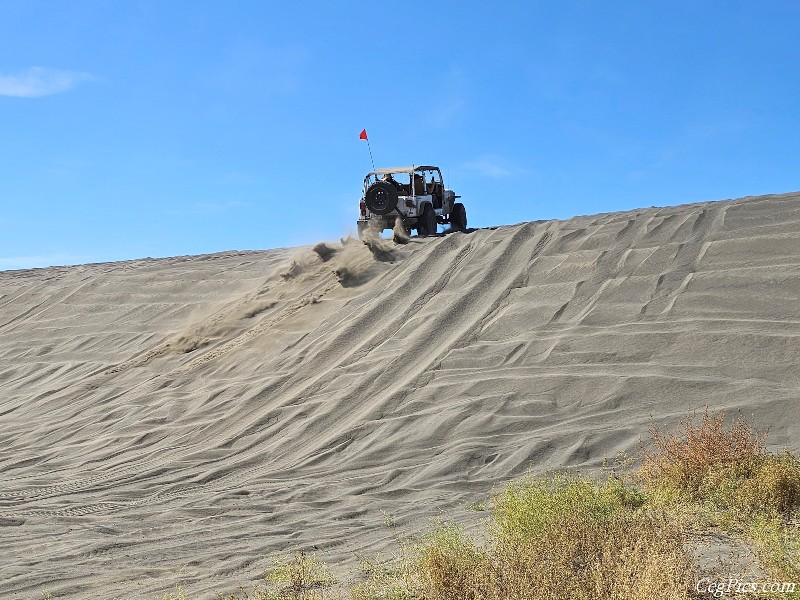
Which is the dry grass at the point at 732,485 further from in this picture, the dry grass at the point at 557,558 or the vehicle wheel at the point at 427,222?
the vehicle wheel at the point at 427,222

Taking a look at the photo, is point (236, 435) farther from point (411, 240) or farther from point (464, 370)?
point (411, 240)

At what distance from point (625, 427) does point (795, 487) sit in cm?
311

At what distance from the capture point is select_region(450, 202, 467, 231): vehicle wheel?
21125 millimetres

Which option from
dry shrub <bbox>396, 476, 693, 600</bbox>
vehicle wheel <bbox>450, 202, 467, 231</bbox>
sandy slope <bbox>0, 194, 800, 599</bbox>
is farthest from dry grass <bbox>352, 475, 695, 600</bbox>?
vehicle wheel <bbox>450, 202, 467, 231</bbox>

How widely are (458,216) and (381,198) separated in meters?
2.71

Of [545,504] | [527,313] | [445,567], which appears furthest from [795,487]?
[527,313]

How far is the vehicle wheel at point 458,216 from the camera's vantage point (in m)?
21.1

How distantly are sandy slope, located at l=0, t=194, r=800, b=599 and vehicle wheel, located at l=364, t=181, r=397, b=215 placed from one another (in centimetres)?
154

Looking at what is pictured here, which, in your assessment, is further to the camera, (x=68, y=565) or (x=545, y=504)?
(x=68, y=565)

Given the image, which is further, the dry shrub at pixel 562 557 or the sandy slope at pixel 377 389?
the sandy slope at pixel 377 389

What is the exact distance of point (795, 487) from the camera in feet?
20.0

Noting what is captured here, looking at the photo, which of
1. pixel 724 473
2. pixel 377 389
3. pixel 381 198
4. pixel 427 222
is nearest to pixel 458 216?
pixel 427 222

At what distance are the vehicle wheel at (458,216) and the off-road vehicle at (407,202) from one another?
0.12m

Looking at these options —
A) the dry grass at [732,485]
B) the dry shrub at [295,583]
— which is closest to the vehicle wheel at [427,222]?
the dry grass at [732,485]
